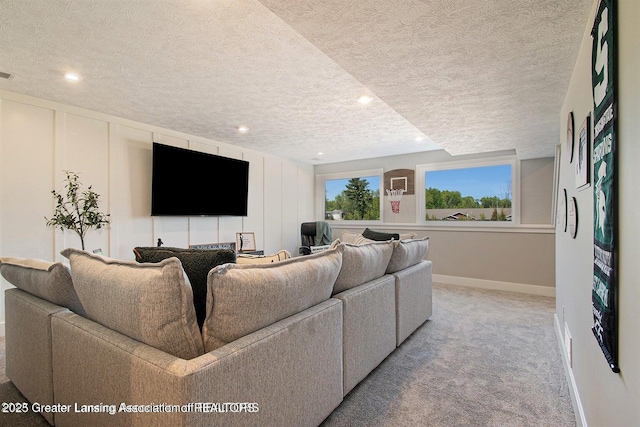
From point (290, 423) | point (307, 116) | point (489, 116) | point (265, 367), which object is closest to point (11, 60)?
point (307, 116)

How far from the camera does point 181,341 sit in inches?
43.2

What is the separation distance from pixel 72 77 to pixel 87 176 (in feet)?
4.05

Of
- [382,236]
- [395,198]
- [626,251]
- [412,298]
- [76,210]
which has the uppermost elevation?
[395,198]

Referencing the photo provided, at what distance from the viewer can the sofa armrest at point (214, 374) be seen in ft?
3.21

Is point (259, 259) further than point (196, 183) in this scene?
No

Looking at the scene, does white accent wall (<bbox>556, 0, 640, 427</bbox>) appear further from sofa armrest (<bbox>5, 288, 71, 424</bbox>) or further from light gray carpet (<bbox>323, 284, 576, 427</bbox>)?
→ sofa armrest (<bbox>5, 288, 71, 424</bbox>)

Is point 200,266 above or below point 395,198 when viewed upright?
below

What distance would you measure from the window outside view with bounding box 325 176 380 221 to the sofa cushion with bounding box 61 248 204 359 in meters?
5.12

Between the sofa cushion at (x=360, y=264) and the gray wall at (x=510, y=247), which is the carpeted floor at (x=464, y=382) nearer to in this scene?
the sofa cushion at (x=360, y=264)

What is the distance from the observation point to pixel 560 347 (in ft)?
8.11

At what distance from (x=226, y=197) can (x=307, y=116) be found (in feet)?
6.49

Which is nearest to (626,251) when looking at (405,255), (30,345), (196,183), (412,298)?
(405,255)

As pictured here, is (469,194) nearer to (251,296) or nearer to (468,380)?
(468,380)

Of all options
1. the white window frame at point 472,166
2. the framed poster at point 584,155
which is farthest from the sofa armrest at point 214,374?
the white window frame at point 472,166
